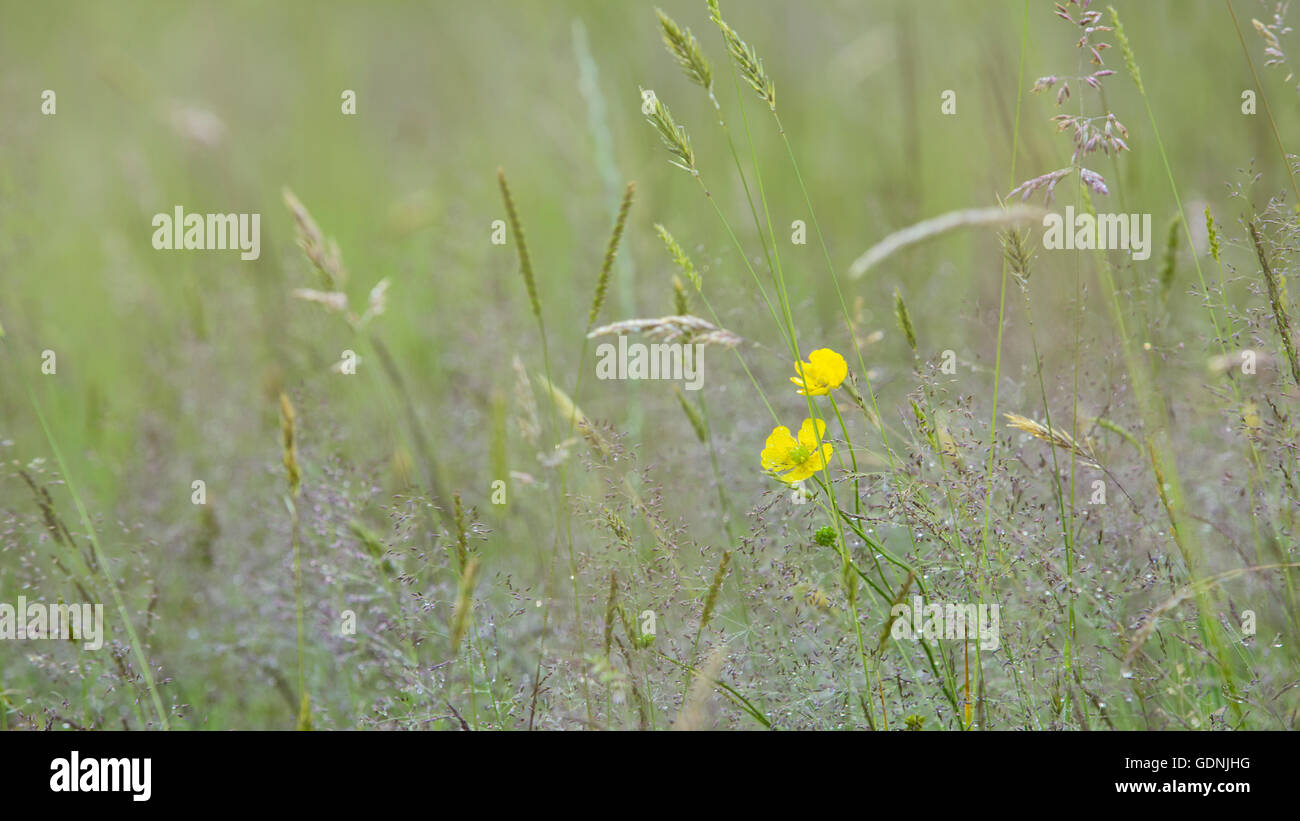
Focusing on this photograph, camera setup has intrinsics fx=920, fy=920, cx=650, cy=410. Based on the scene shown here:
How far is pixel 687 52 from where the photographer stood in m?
1.50

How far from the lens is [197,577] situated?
249cm

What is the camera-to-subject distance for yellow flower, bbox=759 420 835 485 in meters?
1.56

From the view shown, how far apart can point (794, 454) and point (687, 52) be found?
0.69 m

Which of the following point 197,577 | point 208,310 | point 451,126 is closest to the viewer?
point 197,577

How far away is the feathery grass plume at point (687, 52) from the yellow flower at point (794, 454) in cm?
60

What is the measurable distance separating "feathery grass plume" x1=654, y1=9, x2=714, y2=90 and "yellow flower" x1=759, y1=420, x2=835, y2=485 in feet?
1.96

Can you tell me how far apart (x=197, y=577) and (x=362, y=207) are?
2924mm

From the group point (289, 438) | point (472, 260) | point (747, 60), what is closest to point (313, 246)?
point (289, 438)

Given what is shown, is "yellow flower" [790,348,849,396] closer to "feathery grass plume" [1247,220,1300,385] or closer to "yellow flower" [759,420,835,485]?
"yellow flower" [759,420,835,485]

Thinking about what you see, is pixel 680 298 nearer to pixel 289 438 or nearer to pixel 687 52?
pixel 687 52

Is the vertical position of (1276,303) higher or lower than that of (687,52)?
lower

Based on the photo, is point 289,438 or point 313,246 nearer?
point 289,438
